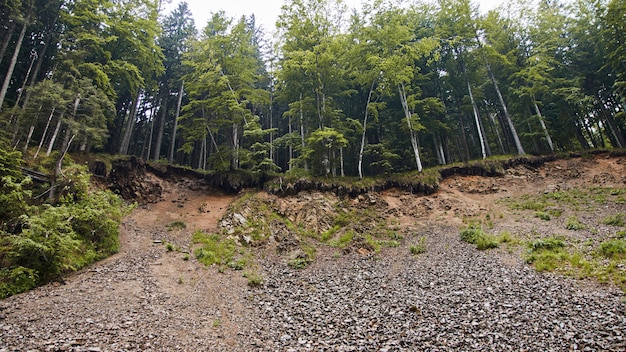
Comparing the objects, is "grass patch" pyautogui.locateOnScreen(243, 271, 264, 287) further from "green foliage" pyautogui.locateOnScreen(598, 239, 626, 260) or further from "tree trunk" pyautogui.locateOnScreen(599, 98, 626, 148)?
"tree trunk" pyautogui.locateOnScreen(599, 98, 626, 148)

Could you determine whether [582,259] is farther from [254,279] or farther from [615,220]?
[254,279]

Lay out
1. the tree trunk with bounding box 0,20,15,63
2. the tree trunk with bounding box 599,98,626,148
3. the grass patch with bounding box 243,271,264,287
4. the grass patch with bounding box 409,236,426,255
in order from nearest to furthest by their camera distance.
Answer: the grass patch with bounding box 243,271,264,287, the grass patch with bounding box 409,236,426,255, the tree trunk with bounding box 0,20,15,63, the tree trunk with bounding box 599,98,626,148

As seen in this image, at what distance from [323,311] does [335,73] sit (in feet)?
55.1

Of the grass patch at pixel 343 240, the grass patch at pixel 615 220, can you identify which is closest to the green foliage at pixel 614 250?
the grass patch at pixel 615 220

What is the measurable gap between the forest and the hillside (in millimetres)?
3883

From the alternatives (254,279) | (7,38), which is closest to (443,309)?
(254,279)

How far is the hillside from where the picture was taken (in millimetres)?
6082

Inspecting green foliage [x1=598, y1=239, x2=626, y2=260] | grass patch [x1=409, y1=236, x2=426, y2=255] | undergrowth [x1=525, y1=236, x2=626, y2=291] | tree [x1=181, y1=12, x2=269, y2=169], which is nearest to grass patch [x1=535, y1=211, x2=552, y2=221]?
undergrowth [x1=525, y1=236, x2=626, y2=291]

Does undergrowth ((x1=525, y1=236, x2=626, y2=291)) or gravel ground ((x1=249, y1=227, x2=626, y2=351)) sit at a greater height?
undergrowth ((x1=525, y1=236, x2=626, y2=291))

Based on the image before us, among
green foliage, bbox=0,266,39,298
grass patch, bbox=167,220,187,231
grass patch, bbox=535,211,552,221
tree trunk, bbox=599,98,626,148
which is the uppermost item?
tree trunk, bbox=599,98,626,148

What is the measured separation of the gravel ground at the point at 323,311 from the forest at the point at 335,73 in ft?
31.3

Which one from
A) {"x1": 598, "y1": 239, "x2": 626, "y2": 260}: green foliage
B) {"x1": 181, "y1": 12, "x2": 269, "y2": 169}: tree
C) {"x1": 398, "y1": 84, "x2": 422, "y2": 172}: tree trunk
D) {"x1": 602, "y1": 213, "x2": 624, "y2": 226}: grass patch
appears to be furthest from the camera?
{"x1": 398, "y1": 84, "x2": 422, "y2": 172}: tree trunk

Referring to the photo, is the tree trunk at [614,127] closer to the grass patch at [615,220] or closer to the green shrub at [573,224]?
the grass patch at [615,220]

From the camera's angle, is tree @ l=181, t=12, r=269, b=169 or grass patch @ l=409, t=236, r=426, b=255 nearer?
grass patch @ l=409, t=236, r=426, b=255
